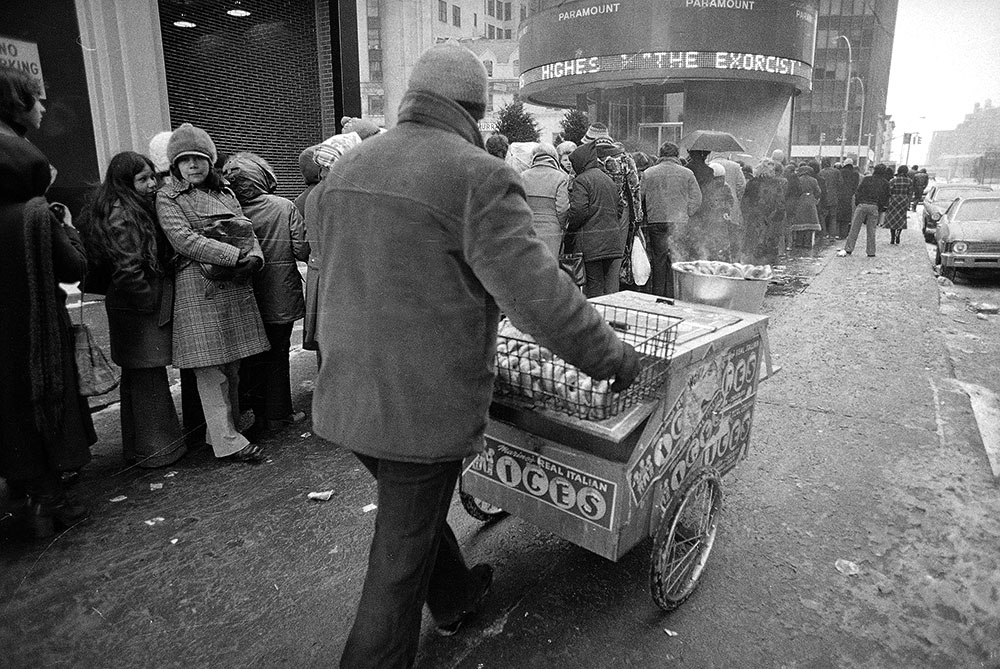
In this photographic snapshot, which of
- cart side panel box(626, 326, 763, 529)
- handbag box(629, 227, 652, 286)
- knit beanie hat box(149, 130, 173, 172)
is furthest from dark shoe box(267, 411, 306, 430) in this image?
handbag box(629, 227, 652, 286)

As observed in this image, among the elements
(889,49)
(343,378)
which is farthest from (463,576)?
(889,49)

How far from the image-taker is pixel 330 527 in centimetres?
368

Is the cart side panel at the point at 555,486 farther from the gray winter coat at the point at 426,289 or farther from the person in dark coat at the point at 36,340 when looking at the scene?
the person in dark coat at the point at 36,340

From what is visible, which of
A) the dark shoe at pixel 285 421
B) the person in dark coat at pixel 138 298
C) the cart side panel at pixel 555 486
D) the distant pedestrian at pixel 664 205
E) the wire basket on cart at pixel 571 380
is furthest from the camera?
the distant pedestrian at pixel 664 205

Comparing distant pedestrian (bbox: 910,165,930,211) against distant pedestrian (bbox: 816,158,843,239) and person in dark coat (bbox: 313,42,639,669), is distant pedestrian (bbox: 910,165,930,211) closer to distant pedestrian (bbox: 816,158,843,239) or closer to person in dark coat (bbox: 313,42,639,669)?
distant pedestrian (bbox: 816,158,843,239)

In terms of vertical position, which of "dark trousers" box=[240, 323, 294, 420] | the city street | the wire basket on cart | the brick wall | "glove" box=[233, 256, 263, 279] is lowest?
the city street

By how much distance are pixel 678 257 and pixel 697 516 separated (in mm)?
5753

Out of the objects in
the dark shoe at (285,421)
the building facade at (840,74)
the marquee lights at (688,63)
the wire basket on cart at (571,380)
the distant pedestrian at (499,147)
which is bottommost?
the dark shoe at (285,421)

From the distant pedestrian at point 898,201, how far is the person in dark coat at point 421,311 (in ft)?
54.3

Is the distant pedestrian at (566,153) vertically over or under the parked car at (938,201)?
over

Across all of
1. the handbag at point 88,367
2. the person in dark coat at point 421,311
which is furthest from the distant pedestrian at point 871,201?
the handbag at point 88,367

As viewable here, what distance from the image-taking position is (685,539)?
3135 millimetres

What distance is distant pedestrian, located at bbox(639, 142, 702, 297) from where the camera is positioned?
8031 millimetres

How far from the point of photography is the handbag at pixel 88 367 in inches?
141
